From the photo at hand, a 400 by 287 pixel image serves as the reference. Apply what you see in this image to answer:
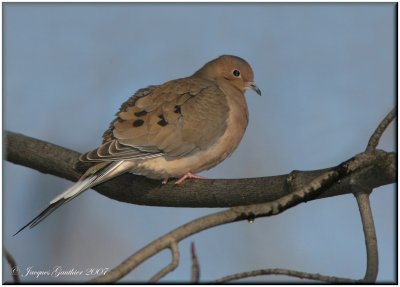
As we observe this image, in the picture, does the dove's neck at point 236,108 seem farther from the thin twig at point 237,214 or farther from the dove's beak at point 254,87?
the thin twig at point 237,214

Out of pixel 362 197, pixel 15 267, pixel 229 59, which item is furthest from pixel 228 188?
pixel 229 59

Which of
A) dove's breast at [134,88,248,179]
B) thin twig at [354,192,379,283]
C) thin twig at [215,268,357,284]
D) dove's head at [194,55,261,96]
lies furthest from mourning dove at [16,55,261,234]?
thin twig at [215,268,357,284]

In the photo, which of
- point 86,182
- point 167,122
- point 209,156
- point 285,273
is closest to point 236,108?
point 209,156

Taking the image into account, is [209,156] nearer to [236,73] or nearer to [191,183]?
[191,183]

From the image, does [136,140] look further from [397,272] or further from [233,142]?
[397,272]

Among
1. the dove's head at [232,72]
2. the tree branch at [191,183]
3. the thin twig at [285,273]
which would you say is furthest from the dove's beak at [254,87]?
the thin twig at [285,273]

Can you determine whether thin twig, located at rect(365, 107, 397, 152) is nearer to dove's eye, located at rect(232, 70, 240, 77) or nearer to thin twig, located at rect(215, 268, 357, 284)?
thin twig, located at rect(215, 268, 357, 284)
